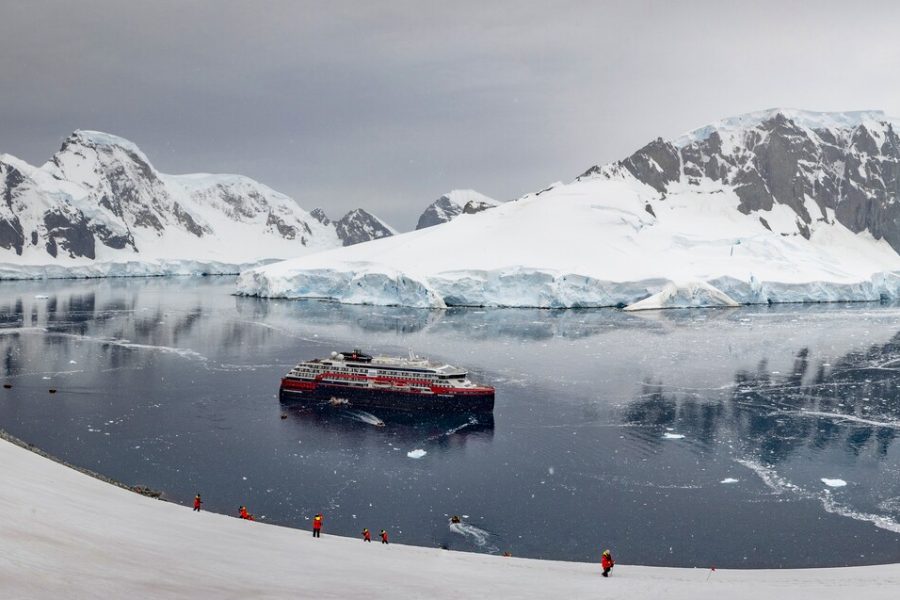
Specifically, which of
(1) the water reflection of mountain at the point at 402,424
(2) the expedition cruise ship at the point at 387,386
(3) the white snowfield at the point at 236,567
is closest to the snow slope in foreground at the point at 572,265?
(2) the expedition cruise ship at the point at 387,386

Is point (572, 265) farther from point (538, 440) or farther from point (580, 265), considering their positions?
point (538, 440)

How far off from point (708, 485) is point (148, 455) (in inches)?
1074

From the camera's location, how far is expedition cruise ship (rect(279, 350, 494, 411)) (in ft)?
163

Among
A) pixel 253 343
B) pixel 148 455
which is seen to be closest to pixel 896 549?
pixel 148 455

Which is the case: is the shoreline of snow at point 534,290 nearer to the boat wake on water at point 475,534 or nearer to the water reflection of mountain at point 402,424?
the water reflection of mountain at point 402,424

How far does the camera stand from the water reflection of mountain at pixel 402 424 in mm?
42906

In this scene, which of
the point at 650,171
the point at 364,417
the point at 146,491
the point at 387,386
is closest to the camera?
the point at 146,491

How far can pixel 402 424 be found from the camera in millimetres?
46188

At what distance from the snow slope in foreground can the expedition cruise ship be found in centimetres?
6979

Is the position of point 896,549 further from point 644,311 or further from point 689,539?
point 644,311

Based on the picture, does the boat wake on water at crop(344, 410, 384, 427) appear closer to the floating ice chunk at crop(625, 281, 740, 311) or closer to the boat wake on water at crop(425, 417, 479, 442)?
the boat wake on water at crop(425, 417, 479, 442)

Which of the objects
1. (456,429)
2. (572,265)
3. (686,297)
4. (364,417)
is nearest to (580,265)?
(572,265)

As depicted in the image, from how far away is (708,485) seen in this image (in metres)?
34.3

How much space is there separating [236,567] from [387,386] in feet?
118
